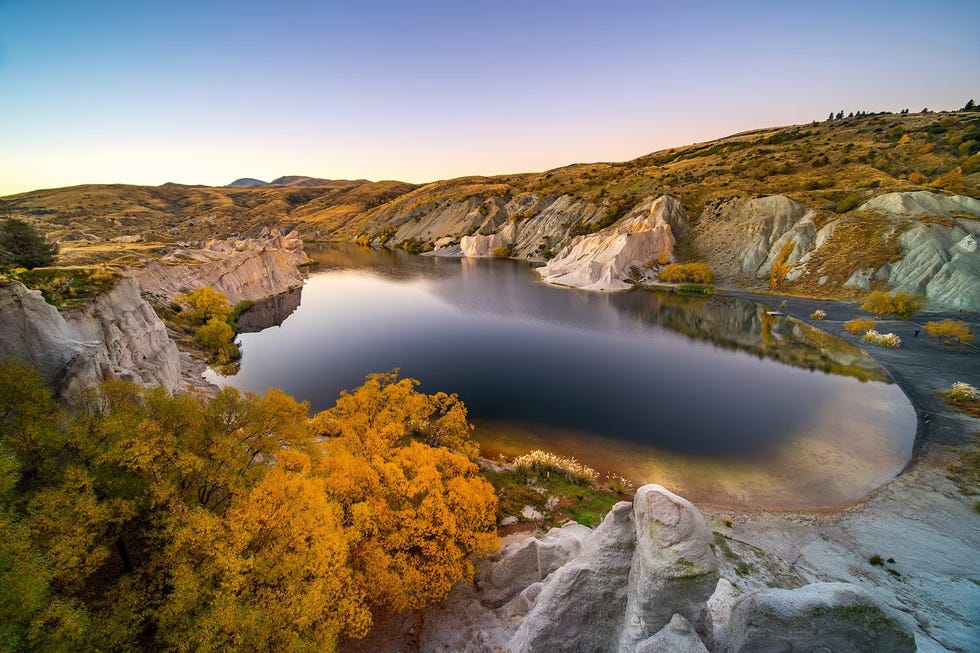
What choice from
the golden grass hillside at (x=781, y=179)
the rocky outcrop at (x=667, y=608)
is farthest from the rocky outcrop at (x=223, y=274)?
the rocky outcrop at (x=667, y=608)

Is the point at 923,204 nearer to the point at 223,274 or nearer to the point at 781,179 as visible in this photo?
the point at 781,179

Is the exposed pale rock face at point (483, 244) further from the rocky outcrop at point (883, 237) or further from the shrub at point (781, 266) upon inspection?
the shrub at point (781, 266)

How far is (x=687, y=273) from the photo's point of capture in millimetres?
79188

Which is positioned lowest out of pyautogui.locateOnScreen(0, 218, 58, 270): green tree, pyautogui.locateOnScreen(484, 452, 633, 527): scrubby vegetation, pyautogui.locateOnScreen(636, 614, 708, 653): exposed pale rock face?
pyautogui.locateOnScreen(484, 452, 633, 527): scrubby vegetation

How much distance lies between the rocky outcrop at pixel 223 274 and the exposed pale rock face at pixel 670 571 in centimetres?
5658


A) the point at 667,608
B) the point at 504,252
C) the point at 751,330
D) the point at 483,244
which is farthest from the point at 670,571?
the point at 483,244

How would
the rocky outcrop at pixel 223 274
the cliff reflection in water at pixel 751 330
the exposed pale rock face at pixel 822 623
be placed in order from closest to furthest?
the exposed pale rock face at pixel 822 623 → the cliff reflection in water at pixel 751 330 → the rocky outcrop at pixel 223 274

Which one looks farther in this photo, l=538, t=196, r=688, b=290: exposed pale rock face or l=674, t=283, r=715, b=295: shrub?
l=538, t=196, r=688, b=290: exposed pale rock face

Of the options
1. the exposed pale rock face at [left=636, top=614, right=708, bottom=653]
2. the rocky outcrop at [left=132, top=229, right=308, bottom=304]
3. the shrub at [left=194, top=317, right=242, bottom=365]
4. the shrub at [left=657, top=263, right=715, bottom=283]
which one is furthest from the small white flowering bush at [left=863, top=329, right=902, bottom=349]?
the rocky outcrop at [left=132, top=229, right=308, bottom=304]

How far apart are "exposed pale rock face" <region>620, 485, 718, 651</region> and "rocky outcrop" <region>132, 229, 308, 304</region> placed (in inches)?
Result: 2228

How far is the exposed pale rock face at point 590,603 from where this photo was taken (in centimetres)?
1014

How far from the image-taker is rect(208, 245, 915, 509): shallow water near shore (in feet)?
80.3

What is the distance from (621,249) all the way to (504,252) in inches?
1815

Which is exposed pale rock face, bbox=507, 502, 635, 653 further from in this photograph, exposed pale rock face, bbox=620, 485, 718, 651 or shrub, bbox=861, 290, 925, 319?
shrub, bbox=861, 290, 925, 319
